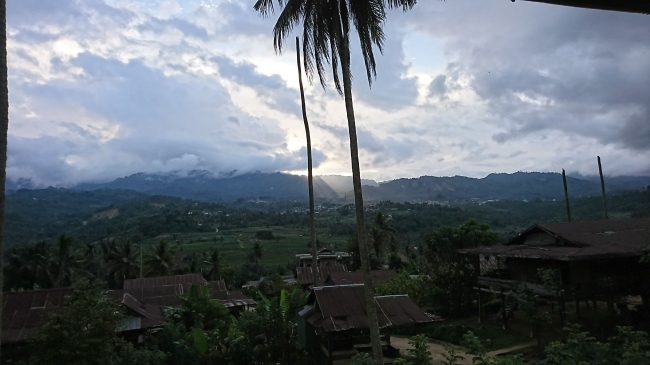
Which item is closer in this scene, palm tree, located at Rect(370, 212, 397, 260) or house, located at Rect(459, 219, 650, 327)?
house, located at Rect(459, 219, 650, 327)

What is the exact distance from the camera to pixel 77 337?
37.4 feet

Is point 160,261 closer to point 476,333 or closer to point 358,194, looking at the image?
point 476,333

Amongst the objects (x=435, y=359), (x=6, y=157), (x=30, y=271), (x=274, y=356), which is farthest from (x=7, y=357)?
(x=30, y=271)

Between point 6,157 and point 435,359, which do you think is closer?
point 6,157

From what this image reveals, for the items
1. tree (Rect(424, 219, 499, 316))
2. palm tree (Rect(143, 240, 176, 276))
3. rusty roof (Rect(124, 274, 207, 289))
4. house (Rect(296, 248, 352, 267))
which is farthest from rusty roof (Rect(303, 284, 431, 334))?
palm tree (Rect(143, 240, 176, 276))

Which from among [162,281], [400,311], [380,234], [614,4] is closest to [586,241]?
[400,311]

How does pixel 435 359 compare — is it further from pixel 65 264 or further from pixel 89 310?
pixel 65 264

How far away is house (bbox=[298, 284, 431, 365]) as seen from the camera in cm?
1413

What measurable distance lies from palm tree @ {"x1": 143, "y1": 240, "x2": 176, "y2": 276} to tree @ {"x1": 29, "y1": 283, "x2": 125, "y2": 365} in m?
34.1

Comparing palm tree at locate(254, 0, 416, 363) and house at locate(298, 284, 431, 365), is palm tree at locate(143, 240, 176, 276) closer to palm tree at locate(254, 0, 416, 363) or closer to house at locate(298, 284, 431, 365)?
house at locate(298, 284, 431, 365)

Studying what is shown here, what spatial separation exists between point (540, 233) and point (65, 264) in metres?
38.7

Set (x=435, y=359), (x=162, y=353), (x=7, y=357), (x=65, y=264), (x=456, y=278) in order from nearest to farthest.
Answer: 1. (x=162, y=353)
2. (x=7, y=357)
3. (x=435, y=359)
4. (x=456, y=278)
5. (x=65, y=264)

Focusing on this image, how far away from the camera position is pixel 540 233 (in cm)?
1858

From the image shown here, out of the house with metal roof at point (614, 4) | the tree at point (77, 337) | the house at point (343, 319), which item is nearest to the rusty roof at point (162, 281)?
the house at point (343, 319)
